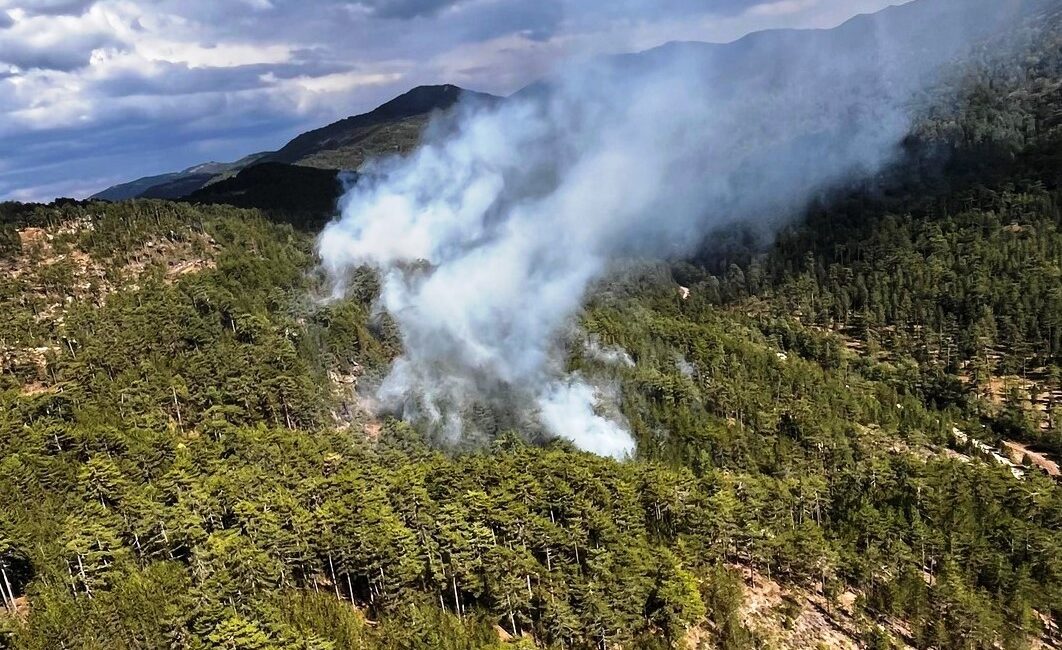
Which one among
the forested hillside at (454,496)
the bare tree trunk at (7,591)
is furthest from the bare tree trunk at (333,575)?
the bare tree trunk at (7,591)

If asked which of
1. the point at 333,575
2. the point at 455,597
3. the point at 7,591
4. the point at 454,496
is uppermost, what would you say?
the point at 7,591

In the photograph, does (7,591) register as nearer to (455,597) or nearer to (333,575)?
(333,575)

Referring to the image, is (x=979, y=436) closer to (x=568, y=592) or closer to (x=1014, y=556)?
(x=1014, y=556)

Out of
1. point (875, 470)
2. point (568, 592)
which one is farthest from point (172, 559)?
point (875, 470)

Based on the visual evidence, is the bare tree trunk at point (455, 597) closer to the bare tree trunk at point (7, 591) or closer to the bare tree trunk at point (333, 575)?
the bare tree trunk at point (333, 575)

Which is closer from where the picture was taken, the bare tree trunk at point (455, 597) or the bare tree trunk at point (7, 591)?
the bare tree trunk at point (7, 591)

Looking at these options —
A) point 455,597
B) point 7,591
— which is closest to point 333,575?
point 455,597

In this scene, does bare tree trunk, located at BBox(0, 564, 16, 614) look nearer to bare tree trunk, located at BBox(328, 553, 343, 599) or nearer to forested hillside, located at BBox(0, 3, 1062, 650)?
forested hillside, located at BBox(0, 3, 1062, 650)

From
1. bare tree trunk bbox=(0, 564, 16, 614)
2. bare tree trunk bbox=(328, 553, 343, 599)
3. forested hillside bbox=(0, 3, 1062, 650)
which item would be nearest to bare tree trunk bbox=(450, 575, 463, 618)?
forested hillside bbox=(0, 3, 1062, 650)
